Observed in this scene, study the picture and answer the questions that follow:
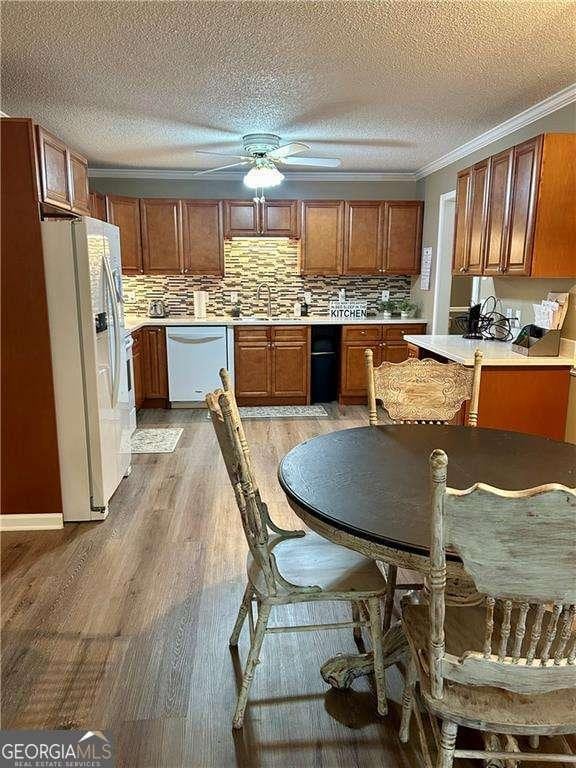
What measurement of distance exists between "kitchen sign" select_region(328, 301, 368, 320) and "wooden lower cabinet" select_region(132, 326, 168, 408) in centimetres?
191

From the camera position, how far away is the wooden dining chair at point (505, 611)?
97 cm

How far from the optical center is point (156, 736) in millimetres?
1604

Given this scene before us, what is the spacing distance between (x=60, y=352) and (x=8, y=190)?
83 cm

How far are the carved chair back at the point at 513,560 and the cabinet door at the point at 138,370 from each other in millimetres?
4491

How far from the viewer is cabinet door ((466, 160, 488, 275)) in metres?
3.64

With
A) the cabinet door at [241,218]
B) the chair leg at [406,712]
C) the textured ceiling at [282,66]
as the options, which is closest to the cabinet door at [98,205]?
the textured ceiling at [282,66]

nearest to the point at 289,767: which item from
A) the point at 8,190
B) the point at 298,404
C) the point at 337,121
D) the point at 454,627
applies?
the point at 454,627

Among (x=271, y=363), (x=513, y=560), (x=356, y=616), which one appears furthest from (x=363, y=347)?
(x=513, y=560)

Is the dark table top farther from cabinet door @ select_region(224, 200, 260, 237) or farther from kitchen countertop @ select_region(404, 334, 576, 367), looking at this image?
cabinet door @ select_region(224, 200, 260, 237)

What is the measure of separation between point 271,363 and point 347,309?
116 centimetres

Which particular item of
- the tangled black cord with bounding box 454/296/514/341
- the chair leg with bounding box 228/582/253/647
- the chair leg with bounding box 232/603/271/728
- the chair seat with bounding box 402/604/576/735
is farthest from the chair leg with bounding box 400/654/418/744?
the tangled black cord with bounding box 454/296/514/341

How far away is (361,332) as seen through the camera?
550 cm

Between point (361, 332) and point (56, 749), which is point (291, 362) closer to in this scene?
point (361, 332)

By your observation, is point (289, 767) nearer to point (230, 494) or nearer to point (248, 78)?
point (230, 494)
